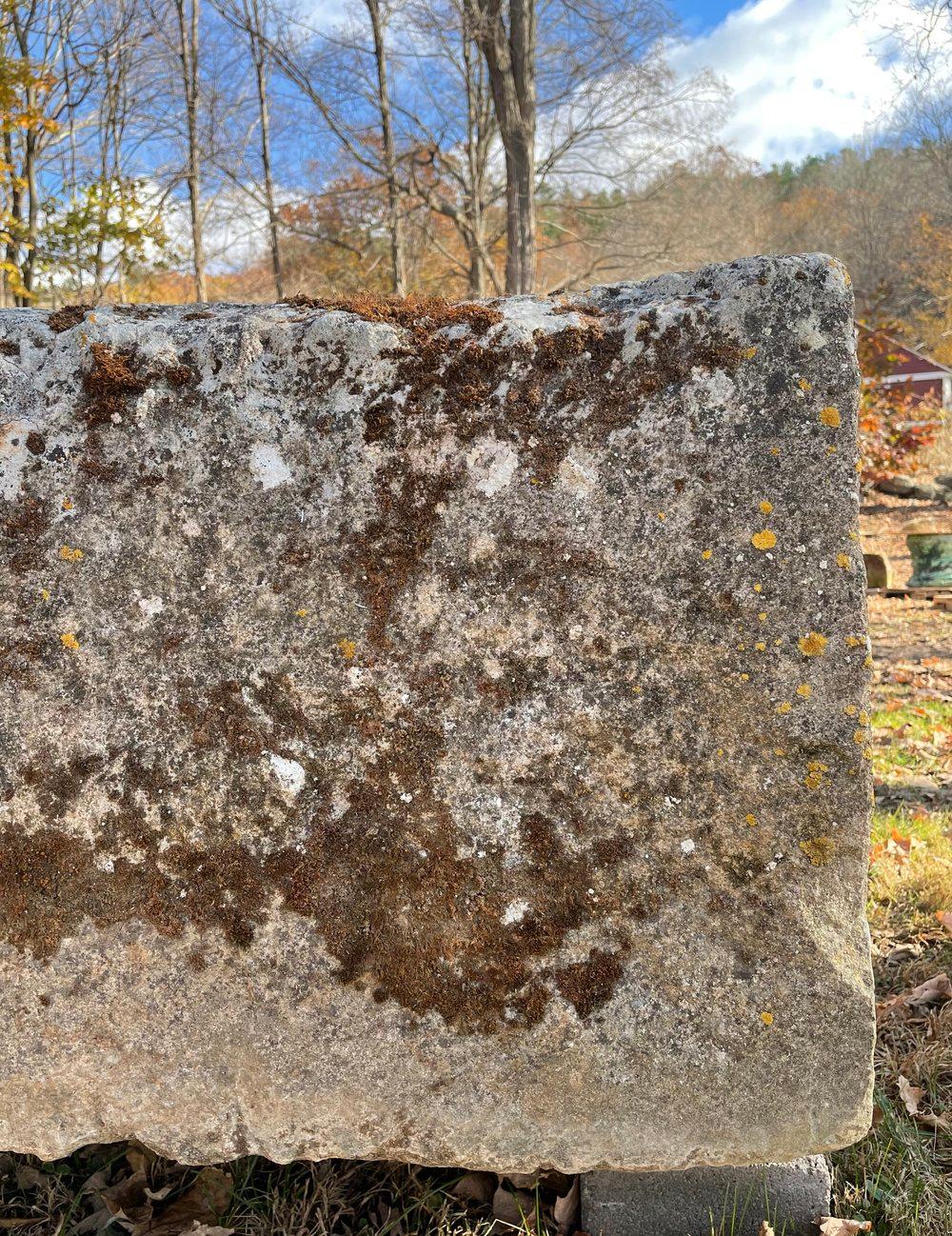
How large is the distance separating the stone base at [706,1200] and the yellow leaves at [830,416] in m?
1.40

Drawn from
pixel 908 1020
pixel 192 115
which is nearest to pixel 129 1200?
pixel 908 1020

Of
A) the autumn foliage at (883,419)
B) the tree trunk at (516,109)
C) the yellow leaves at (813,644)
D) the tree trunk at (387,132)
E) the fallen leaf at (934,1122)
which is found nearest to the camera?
the yellow leaves at (813,644)

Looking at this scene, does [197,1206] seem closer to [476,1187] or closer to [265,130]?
[476,1187]

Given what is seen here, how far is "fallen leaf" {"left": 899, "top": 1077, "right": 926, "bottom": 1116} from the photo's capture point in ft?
7.13

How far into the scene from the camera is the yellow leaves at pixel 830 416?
62.9 inches

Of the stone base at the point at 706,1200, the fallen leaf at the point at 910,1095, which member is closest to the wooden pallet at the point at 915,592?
the fallen leaf at the point at 910,1095

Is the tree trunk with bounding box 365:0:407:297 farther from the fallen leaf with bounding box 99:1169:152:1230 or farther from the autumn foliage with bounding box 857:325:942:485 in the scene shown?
the fallen leaf with bounding box 99:1169:152:1230

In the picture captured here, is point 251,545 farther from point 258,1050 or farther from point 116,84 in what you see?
point 116,84

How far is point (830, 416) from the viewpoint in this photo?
62.9 inches

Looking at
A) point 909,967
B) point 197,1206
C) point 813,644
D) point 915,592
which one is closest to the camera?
point 813,644

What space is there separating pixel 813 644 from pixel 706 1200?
1.11m

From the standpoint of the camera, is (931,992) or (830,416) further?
(931,992)

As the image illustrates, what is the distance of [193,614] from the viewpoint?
5.45ft

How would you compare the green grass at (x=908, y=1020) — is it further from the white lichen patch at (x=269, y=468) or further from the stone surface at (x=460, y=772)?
the white lichen patch at (x=269, y=468)
